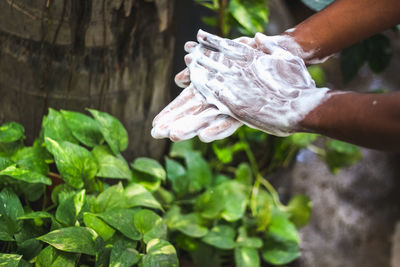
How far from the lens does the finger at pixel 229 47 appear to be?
1.20 meters

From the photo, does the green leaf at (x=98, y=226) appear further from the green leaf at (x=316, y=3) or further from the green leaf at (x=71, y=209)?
the green leaf at (x=316, y=3)

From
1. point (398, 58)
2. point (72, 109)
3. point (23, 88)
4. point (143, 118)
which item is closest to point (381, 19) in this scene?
point (143, 118)

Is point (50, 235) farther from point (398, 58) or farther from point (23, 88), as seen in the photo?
point (398, 58)

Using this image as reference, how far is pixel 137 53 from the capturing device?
1.46 meters

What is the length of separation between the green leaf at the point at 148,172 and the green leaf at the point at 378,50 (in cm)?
104

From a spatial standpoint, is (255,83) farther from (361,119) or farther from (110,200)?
(110,200)

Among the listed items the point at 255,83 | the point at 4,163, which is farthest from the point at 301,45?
the point at 4,163

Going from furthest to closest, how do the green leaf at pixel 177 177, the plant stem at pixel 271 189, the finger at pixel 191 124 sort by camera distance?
the plant stem at pixel 271 189, the green leaf at pixel 177 177, the finger at pixel 191 124

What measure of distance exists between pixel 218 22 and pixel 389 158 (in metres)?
1.28

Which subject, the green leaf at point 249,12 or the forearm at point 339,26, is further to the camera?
the green leaf at point 249,12

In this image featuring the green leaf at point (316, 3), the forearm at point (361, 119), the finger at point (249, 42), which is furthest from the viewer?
the green leaf at point (316, 3)

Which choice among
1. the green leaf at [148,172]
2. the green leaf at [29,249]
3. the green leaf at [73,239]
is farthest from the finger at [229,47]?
the green leaf at [29,249]

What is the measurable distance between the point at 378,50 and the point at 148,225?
124cm

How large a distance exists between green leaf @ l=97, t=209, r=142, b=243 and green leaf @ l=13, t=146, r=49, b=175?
0.85 feet
